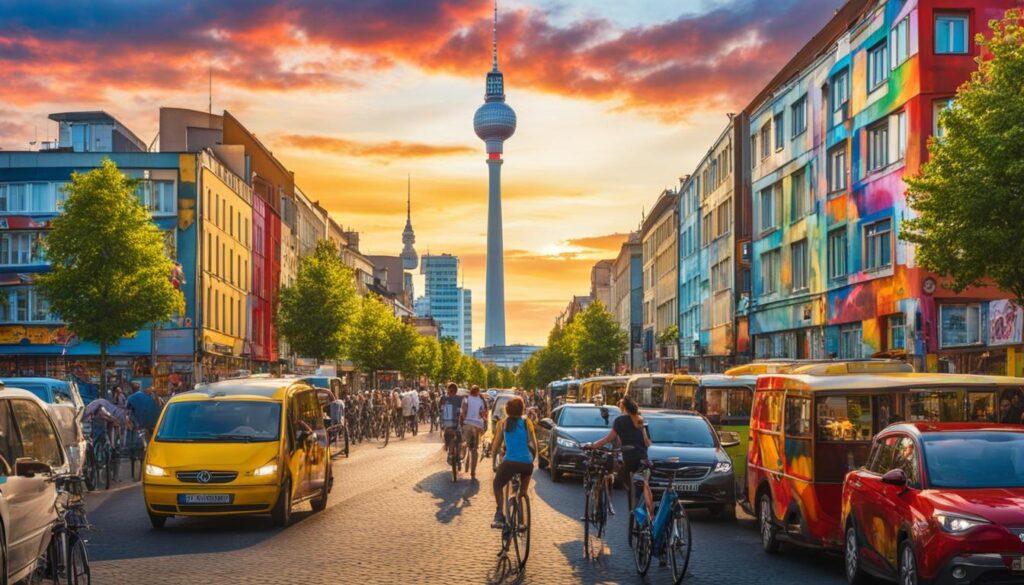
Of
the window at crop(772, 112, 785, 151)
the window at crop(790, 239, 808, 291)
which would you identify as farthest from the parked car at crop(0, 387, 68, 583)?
the window at crop(772, 112, 785, 151)

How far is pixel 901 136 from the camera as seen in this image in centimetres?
3947

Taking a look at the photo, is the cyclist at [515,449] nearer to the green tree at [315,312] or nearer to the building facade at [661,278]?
the green tree at [315,312]

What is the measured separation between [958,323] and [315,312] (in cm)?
4423

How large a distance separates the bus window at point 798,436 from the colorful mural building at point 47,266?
4886 centimetres

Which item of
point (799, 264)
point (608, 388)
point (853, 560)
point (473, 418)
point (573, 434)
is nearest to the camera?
point (853, 560)

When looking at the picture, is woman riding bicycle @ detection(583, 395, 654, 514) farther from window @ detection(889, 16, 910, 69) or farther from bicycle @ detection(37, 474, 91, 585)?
window @ detection(889, 16, 910, 69)

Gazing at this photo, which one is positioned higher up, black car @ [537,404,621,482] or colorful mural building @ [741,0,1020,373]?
colorful mural building @ [741,0,1020,373]

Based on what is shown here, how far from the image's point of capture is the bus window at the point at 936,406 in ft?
47.2

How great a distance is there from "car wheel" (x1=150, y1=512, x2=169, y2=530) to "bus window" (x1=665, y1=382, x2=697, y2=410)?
14.1m

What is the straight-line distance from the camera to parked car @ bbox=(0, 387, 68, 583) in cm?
→ 987

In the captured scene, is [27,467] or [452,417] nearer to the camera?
[27,467]

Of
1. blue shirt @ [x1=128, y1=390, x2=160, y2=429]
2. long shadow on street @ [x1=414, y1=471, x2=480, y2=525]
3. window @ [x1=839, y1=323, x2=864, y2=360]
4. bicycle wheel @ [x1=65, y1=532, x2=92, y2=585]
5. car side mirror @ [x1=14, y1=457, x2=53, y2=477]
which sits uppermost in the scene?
window @ [x1=839, y1=323, x2=864, y2=360]

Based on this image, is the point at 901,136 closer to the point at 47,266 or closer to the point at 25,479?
the point at 25,479

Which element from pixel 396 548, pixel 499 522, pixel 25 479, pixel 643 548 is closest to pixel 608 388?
pixel 396 548
